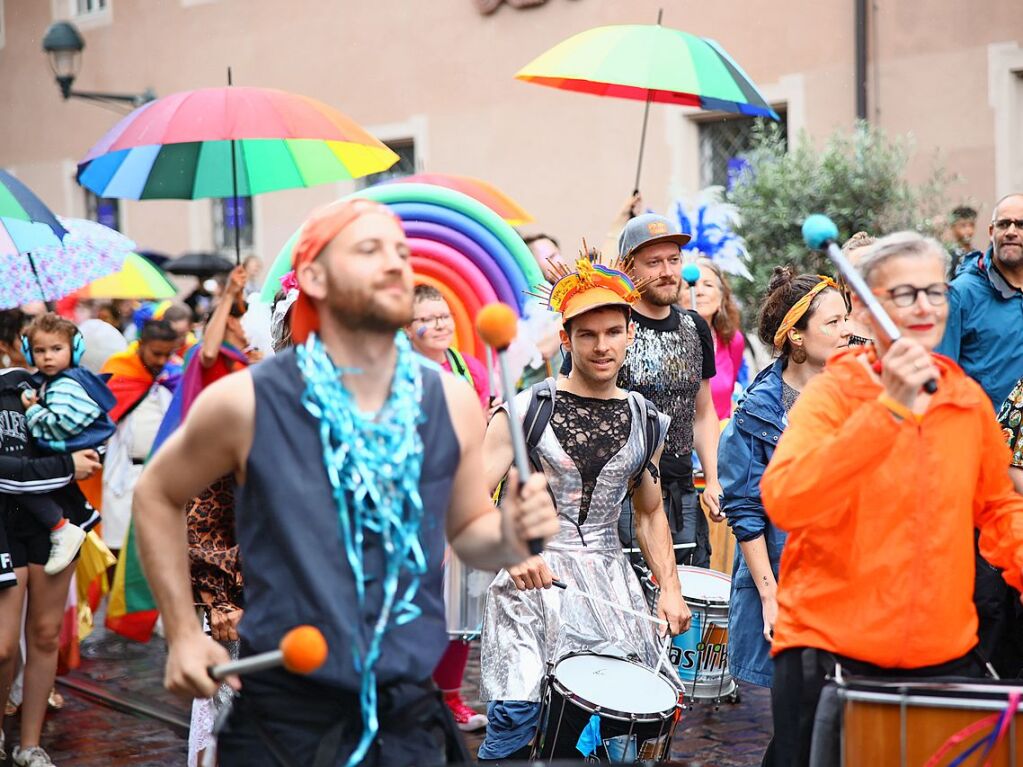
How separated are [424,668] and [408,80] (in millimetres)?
15625

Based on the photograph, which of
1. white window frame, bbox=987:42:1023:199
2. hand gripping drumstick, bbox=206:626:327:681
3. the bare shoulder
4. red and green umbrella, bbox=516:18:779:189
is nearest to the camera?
hand gripping drumstick, bbox=206:626:327:681

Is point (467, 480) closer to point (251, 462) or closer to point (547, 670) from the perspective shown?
point (251, 462)

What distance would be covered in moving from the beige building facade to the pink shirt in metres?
5.50

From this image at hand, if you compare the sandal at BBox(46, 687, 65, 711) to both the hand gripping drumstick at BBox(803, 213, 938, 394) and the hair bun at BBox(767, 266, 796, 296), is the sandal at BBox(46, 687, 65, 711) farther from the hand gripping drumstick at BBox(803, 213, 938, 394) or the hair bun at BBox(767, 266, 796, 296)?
the hand gripping drumstick at BBox(803, 213, 938, 394)

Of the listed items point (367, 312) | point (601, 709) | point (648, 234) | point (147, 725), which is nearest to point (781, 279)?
point (648, 234)

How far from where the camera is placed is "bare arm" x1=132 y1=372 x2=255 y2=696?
9.78 feet

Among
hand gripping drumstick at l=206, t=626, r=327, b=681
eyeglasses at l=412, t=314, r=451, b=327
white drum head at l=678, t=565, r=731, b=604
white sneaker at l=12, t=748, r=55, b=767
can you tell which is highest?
eyeglasses at l=412, t=314, r=451, b=327

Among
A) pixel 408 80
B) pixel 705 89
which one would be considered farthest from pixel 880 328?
pixel 408 80

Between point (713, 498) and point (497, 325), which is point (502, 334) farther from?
point (713, 498)

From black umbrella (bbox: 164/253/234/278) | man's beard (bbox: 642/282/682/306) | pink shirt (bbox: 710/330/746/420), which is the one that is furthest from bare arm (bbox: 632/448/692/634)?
black umbrella (bbox: 164/253/234/278)

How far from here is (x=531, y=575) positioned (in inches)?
187

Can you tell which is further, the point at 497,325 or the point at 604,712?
the point at 604,712

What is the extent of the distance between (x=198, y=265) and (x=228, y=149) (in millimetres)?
11871

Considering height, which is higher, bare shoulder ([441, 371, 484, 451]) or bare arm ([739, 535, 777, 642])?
bare shoulder ([441, 371, 484, 451])
